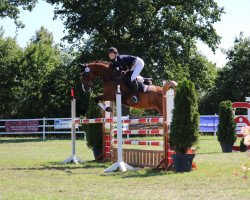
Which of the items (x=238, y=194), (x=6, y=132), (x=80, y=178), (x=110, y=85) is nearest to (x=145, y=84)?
(x=110, y=85)

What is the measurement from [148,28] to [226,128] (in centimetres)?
1621

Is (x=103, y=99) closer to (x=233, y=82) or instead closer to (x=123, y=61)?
(x=123, y=61)

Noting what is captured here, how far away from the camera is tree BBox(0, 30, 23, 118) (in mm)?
35281

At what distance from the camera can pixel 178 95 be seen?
9.27m

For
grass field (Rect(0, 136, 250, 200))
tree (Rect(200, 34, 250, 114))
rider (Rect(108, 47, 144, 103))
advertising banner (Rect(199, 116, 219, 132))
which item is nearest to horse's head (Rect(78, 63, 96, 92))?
rider (Rect(108, 47, 144, 103))

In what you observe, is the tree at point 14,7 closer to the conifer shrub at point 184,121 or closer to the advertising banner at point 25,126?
the advertising banner at point 25,126

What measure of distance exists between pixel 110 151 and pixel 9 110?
24.3m

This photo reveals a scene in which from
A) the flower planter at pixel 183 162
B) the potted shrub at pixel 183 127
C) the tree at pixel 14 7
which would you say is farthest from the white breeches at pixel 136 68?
the tree at pixel 14 7

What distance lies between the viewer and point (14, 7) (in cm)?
3169

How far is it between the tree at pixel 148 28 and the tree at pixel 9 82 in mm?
6973

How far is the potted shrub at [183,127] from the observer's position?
357 inches

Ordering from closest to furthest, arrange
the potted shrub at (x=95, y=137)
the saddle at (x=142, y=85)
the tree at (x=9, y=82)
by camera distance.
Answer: the saddle at (x=142, y=85) → the potted shrub at (x=95, y=137) → the tree at (x=9, y=82)

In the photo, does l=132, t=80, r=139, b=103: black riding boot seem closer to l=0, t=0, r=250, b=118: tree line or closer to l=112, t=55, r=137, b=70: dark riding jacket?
l=112, t=55, r=137, b=70: dark riding jacket

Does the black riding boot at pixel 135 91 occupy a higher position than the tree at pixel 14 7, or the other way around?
the tree at pixel 14 7
